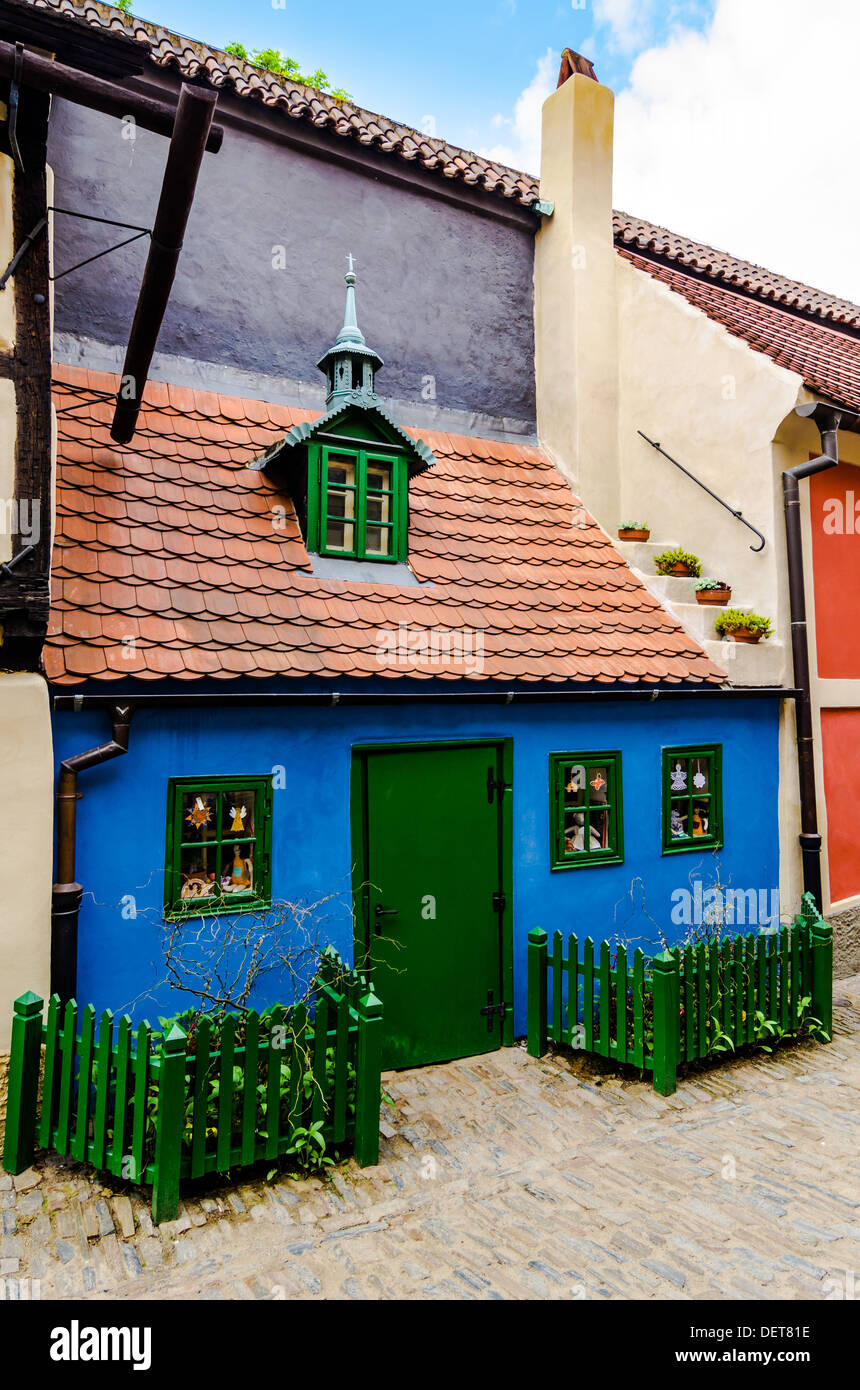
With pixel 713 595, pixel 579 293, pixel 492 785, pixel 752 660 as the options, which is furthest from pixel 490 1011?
pixel 579 293

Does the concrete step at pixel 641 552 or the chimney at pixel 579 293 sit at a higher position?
the chimney at pixel 579 293

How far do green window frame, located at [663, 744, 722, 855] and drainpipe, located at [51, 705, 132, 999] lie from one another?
5.04 metres

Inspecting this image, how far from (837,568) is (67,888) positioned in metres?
8.25

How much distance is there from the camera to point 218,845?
5.63 m

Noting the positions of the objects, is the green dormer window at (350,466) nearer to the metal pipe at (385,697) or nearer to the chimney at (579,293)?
the metal pipe at (385,697)

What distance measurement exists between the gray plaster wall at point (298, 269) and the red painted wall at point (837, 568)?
346 centimetres

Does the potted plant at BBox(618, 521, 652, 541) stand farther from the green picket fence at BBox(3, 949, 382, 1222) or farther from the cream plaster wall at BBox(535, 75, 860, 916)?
the green picket fence at BBox(3, 949, 382, 1222)

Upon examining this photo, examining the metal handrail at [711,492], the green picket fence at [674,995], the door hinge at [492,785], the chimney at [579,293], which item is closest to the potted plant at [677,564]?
the metal handrail at [711,492]

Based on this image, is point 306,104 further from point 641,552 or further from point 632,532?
point 641,552

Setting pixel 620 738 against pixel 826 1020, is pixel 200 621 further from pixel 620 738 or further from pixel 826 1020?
pixel 826 1020

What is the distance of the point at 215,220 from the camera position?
25.4 ft

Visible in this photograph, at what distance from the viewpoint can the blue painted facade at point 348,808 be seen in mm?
5230

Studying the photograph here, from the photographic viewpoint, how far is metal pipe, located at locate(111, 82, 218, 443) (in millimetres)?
4281
